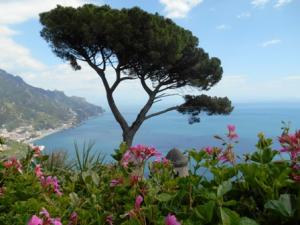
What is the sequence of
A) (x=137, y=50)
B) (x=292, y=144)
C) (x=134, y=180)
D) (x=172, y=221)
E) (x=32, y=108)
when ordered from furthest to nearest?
(x=32, y=108) < (x=137, y=50) < (x=134, y=180) < (x=292, y=144) < (x=172, y=221)

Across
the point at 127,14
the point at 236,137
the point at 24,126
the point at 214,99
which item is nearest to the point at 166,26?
the point at 127,14

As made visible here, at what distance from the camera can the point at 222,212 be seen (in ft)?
2.28

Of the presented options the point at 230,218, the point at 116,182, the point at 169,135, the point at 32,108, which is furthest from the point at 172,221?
the point at 32,108

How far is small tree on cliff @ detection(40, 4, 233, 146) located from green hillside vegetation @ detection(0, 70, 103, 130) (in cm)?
6978

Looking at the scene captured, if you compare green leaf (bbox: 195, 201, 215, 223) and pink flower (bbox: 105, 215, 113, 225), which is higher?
green leaf (bbox: 195, 201, 215, 223)

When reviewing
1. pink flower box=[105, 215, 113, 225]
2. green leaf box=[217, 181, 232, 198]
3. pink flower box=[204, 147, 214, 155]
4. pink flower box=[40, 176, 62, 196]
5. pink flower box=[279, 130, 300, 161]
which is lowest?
pink flower box=[105, 215, 113, 225]

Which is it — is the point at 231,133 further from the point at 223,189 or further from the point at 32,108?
the point at 32,108

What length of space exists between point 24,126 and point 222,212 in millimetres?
89847

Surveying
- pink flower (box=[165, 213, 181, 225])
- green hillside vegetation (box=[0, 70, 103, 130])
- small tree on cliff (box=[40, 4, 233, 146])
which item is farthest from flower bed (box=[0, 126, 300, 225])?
green hillside vegetation (box=[0, 70, 103, 130])

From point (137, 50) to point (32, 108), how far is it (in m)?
97.8

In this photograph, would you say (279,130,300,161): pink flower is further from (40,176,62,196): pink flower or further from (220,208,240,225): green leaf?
(40,176,62,196): pink flower

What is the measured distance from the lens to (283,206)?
29.0 inches

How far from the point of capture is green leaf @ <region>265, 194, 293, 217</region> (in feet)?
2.39

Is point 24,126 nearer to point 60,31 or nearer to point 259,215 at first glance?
point 60,31
